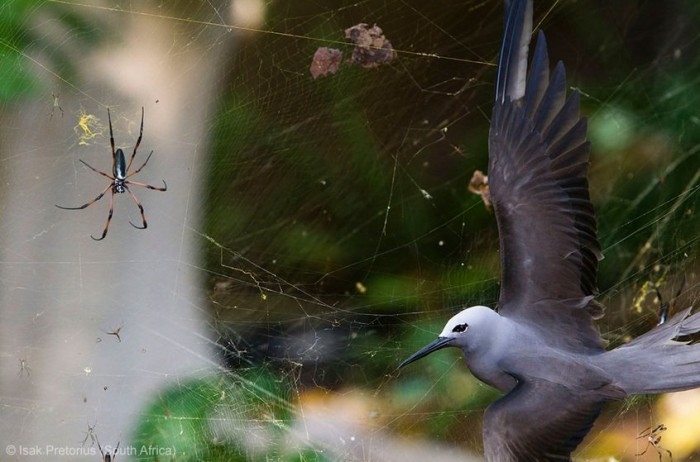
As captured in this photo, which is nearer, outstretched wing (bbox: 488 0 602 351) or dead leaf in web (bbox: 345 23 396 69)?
outstretched wing (bbox: 488 0 602 351)

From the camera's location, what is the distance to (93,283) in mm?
782

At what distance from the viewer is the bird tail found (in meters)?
0.70

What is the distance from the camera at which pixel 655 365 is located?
2.34 feet

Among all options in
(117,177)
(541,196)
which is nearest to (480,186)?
(541,196)

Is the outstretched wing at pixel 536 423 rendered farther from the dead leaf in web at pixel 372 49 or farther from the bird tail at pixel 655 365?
the dead leaf in web at pixel 372 49

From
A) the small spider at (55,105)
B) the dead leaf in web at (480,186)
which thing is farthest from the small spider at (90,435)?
the dead leaf in web at (480,186)

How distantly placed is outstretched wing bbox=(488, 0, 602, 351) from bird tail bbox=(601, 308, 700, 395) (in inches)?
1.0

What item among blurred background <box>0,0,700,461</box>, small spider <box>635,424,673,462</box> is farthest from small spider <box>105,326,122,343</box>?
small spider <box>635,424,673,462</box>

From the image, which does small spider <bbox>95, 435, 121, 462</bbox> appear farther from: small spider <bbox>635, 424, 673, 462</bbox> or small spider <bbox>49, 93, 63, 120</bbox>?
small spider <bbox>635, 424, 673, 462</bbox>

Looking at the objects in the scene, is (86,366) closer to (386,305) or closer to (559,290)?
(386,305)

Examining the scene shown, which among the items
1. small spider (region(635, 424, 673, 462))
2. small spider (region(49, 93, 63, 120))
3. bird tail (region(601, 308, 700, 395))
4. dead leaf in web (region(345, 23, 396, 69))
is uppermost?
dead leaf in web (region(345, 23, 396, 69))

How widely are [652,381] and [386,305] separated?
0.77ft

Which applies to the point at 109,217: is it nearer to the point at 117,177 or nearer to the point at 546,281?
the point at 117,177

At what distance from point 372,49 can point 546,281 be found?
0.26 meters
